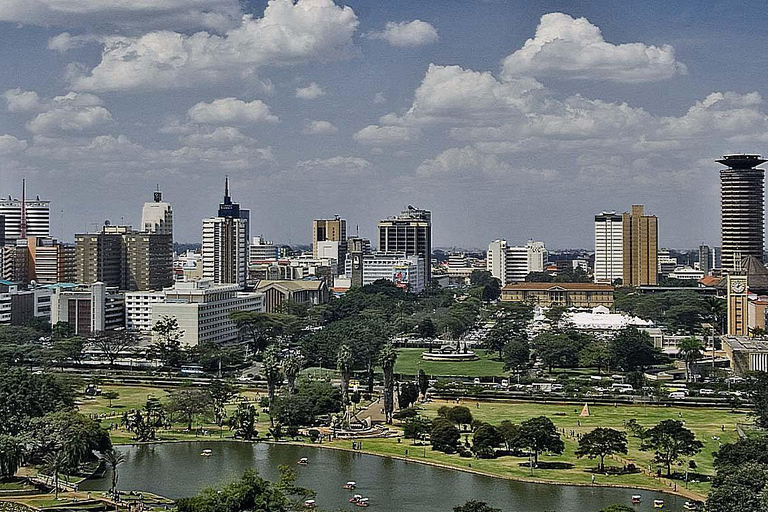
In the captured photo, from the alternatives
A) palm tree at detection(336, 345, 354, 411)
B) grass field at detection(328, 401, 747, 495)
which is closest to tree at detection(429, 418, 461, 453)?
grass field at detection(328, 401, 747, 495)

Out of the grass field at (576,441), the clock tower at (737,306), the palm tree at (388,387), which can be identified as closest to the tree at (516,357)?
the grass field at (576,441)

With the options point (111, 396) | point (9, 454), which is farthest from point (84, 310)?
point (9, 454)

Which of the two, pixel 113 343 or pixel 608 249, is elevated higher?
pixel 608 249

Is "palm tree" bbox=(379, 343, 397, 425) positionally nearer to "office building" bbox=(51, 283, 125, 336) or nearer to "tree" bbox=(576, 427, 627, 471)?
"tree" bbox=(576, 427, 627, 471)

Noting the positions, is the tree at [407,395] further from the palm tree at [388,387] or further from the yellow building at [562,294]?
the yellow building at [562,294]

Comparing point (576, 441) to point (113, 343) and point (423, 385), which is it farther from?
point (113, 343)

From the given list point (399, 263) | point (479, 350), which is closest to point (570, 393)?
point (479, 350)

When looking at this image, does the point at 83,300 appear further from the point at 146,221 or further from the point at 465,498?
the point at 465,498
